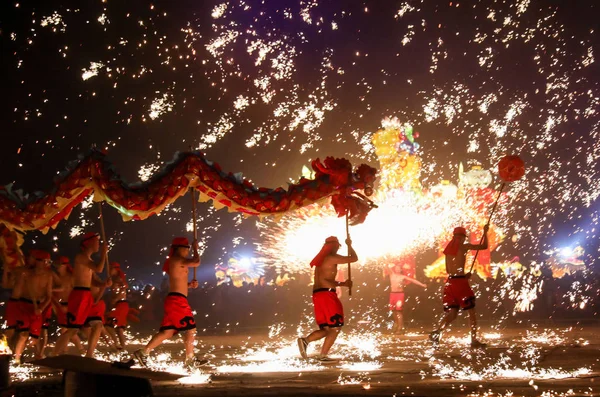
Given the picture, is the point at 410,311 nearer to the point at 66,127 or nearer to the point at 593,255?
the point at 593,255

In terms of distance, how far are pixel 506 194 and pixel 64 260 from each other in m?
20.5

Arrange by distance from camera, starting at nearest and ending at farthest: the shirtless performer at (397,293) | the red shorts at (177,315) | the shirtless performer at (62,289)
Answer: the red shorts at (177,315) < the shirtless performer at (62,289) < the shirtless performer at (397,293)

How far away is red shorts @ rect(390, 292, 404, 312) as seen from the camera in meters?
14.1

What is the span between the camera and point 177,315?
8.65 meters

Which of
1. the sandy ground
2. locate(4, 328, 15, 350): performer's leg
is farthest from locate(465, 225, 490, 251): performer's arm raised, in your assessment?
locate(4, 328, 15, 350): performer's leg

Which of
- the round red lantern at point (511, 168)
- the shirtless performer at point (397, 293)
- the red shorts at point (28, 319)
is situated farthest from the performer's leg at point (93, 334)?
the shirtless performer at point (397, 293)

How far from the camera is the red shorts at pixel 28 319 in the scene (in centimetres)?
961

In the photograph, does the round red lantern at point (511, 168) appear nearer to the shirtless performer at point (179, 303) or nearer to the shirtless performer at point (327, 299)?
the shirtless performer at point (327, 299)

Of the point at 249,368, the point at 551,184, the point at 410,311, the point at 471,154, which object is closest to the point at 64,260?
the point at 249,368

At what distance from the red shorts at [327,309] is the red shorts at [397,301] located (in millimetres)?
5320

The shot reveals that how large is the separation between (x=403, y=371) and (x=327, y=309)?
1787 mm

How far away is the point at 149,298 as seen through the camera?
19297 millimetres

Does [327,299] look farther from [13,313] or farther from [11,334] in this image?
[11,334]

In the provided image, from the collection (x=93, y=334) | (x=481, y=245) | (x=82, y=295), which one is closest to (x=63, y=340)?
(x=93, y=334)
